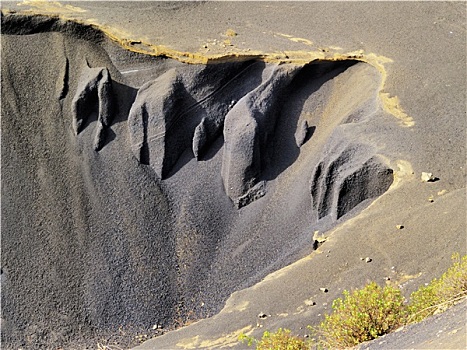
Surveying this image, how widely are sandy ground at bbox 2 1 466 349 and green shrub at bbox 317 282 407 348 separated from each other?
12.1 ft

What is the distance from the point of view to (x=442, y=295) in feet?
38.9

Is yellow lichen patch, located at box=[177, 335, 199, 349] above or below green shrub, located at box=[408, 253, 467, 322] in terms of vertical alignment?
below

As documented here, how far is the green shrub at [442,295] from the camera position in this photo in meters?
11.6

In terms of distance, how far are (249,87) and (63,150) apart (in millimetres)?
6621

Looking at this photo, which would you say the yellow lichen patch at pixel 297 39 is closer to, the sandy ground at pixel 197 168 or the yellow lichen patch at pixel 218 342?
the sandy ground at pixel 197 168

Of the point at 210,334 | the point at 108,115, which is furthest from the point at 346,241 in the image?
the point at 108,115

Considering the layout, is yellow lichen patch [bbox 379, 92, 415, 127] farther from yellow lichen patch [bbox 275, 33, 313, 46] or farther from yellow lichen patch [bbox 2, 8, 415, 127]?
yellow lichen patch [bbox 275, 33, 313, 46]

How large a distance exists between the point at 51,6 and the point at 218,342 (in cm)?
1352

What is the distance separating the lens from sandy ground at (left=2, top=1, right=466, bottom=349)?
17000 mm

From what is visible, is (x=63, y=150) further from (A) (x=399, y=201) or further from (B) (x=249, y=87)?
(A) (x=399, y=201)

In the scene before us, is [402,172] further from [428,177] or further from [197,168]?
[197,168]

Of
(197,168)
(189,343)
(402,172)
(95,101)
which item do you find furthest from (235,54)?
(189,343)

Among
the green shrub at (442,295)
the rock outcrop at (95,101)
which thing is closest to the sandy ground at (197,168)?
the rock outcrop at (95,101)

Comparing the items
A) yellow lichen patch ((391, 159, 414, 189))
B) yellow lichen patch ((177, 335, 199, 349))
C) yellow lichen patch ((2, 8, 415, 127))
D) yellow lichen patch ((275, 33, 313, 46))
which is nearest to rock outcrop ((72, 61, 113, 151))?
yellow lichen patch ((2, 8, 415, 127))
